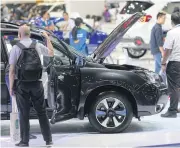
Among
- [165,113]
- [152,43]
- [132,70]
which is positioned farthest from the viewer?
[152,43]

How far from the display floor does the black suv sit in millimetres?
259

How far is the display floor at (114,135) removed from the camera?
732 cm

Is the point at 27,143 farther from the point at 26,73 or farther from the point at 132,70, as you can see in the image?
the point at 132,70

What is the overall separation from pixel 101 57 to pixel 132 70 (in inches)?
22.0

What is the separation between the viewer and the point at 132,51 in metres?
17.1

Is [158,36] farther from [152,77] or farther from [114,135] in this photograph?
[114,135]

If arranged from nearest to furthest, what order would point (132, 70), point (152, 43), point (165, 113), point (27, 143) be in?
1. point (27, 143)
2. point (132, 70)
3. point (165, 113)
4. point (152, 43)

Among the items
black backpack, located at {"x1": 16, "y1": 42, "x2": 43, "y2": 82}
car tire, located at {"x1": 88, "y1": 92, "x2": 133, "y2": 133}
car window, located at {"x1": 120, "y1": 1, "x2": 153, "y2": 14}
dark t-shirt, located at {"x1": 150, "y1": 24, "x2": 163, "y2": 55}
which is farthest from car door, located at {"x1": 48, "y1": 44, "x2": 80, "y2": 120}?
car window, located at {"x1": 120, "y1": 1, "x2": 153, "y2": 14}

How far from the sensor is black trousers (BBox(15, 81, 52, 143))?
6758 mm

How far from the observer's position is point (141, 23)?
16.3m

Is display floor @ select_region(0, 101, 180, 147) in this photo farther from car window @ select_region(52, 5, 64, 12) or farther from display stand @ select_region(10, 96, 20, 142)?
car window @ select_region(52, 5, 64, 12)

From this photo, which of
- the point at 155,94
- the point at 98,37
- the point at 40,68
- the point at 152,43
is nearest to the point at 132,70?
the point at 155,94

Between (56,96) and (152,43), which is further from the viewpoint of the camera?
(152,43)

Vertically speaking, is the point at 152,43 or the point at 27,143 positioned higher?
the point at 152,43
